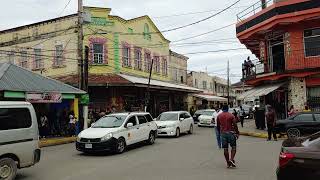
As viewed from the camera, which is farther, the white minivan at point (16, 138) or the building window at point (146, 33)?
the building window at point (146, 33)

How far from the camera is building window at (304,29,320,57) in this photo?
2680 cm

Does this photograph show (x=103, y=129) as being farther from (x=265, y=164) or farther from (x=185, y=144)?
(x=265, y=164)

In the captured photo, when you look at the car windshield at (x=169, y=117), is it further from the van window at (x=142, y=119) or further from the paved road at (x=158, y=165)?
the paved road at (x=158, y=165)

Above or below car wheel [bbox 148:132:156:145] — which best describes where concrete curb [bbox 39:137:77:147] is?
below

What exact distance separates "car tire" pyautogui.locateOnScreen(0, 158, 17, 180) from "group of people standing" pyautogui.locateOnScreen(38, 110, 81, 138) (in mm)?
12866

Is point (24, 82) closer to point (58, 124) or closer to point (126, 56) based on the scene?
point (58, 124)

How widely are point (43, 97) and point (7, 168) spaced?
11.5 meters

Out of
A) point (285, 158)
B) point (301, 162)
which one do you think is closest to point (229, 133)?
point (285, 158)

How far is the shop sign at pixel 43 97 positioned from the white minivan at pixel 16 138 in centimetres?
986

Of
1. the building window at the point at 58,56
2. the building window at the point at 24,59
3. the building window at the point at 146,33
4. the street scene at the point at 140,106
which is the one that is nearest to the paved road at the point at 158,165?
the street scene at the point at 140,106

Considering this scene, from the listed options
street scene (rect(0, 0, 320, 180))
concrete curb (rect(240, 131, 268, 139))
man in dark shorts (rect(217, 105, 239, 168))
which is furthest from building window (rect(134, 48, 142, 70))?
man in dark shorts (rect(217, 105, 239, 168))

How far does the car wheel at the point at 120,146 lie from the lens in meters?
15.9

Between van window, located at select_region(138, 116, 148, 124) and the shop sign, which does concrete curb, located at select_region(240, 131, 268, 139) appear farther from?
the shop sign

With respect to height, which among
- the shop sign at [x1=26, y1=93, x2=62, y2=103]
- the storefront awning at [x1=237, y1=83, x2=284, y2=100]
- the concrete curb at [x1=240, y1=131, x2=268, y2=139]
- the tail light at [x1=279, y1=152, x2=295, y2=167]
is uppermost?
the storefront awning at [x1=237, y1=83, x2=284, y2=100]
